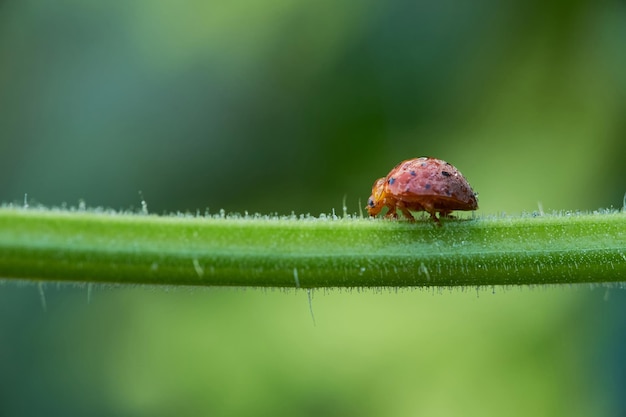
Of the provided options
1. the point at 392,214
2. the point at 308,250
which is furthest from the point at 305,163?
the point at 308,250

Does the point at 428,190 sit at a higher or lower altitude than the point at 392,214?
higher

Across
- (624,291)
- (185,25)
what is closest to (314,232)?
(624,291)

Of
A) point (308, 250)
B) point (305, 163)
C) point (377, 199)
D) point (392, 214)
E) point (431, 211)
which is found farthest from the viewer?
point (305, 163)

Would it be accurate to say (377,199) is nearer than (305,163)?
Yes

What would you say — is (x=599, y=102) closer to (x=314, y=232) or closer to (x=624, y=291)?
(x=624, y=291)

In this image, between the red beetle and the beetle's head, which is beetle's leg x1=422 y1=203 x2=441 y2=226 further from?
the beetle's head

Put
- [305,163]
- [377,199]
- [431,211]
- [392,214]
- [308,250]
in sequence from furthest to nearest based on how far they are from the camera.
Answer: [305,163] → [377,199] → [392,214] → [431,211] → [308,250]

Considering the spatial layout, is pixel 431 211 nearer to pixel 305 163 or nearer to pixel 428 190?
pixel 428 190

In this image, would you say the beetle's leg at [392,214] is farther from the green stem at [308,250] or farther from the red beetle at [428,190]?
the green stem at [308,250]
